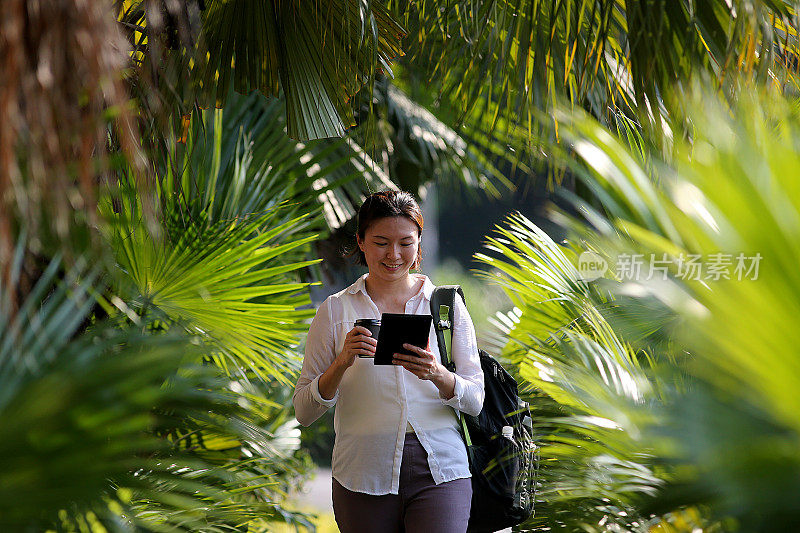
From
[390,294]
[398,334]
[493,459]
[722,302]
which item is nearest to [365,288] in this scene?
[390,294]

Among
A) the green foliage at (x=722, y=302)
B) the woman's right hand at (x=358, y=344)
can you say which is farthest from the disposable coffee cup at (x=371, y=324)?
the green foliage at (x=722, y=302)

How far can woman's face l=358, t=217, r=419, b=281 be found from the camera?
186 cm

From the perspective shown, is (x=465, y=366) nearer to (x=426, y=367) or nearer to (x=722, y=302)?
(x=426, y=367)

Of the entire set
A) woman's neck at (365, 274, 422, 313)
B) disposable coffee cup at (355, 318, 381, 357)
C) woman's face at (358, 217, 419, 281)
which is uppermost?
woman's face at (358, 217, 419, 281)

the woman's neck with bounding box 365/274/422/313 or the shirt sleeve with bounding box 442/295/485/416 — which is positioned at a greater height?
the woman's neck with bounding box 365/274/422/313

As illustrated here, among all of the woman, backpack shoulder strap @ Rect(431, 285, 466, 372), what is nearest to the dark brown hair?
the woman

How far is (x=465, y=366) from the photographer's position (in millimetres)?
1860

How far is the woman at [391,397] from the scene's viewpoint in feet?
5.75

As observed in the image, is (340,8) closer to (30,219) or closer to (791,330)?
(30,219)

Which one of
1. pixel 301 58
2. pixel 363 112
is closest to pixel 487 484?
pixel 301 58

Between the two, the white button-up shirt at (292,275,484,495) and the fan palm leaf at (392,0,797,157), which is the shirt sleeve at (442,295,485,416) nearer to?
the white button-up shirt at (292,275,484,495)

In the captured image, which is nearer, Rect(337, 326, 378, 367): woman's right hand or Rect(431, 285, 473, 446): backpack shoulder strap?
Rect(337, 326, 378, 367): woman's right hand

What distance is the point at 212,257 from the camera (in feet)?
6.01

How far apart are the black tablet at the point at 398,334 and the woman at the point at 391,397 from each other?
0.02m
